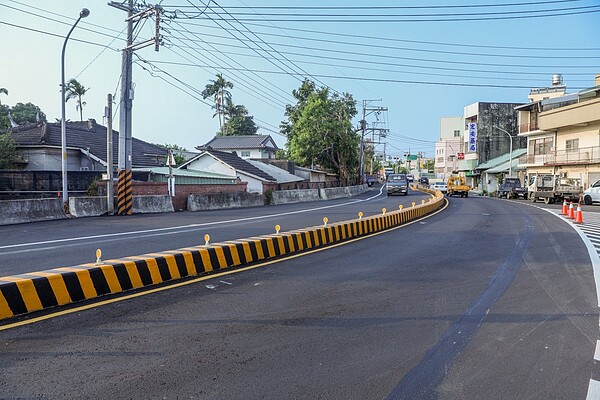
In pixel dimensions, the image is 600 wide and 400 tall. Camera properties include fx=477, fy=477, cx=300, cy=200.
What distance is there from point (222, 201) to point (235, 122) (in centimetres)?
4950

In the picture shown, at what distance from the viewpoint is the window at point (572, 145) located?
44.6 meters

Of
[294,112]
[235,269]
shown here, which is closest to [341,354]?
[235,269]

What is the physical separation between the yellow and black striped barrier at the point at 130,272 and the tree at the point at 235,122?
6526 cm

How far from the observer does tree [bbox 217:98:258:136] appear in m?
75.4

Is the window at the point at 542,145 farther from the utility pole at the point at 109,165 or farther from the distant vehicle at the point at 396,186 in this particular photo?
the utility pole at the point at 109,165

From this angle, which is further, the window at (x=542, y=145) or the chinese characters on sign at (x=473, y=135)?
the chinese characters on sign at (x=473, y=135)

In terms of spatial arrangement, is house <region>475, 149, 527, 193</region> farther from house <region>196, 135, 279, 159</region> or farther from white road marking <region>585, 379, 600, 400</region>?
white road marking <region>585, 379, 600, 400</region>

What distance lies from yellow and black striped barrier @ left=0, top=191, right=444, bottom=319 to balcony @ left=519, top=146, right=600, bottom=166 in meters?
38.4

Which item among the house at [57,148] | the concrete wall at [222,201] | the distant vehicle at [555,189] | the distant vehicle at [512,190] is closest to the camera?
the concrete wall at [222,201]

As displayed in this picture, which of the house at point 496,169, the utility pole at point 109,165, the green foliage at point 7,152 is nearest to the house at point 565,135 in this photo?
the house at point 496,169

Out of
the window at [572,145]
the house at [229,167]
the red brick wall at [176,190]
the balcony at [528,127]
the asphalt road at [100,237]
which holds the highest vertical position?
the balcony at [528,127]

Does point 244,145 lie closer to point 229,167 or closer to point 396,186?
point 229,167

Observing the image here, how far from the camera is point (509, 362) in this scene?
4.70 meters

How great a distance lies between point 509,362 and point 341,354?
5.42 ft
